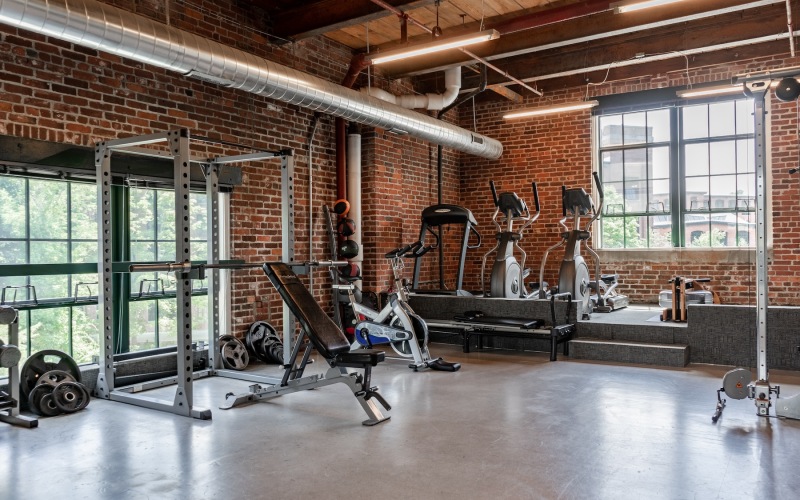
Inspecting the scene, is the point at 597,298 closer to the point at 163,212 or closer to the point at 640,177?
the point at 640,177

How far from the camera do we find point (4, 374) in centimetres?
521

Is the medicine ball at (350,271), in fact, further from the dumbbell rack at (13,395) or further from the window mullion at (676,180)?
the window mullion at (676,180)

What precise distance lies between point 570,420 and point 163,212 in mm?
4524

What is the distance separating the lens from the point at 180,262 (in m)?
4.64

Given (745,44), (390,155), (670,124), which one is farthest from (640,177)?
(390,155)

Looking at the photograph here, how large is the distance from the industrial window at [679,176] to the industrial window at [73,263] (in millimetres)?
6952

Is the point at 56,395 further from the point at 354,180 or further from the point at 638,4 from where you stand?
the point at 638,4

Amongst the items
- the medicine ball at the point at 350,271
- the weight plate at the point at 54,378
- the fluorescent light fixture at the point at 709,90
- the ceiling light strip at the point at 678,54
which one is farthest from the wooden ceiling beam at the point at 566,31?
the weight plate at the point at 54,378

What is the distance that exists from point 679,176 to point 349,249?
5401 mm

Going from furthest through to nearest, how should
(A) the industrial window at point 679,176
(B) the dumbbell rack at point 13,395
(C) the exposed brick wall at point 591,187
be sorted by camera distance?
(A) the industrial window at point 679,176 < (C) the exposed brick wall at point 591,187 < (B) the dumbbell rack at point 13,395

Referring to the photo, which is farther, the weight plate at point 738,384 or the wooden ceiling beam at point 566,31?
the wooden ceiling beam at point 566,31

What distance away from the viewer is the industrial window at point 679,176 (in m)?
9.16

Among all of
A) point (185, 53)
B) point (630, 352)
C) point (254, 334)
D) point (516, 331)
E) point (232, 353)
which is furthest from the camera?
point (516, 331)

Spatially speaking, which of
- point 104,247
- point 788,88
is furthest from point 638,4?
point 104,247
